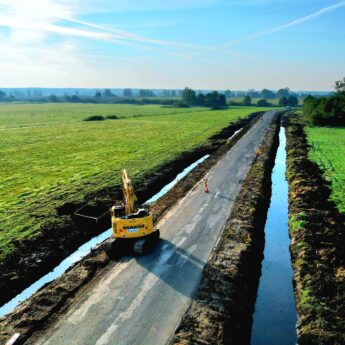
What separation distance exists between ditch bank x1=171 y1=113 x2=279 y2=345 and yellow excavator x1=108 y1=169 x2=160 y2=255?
3.78 meters

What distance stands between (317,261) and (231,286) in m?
5.09

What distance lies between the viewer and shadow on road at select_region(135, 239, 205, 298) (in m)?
19.1

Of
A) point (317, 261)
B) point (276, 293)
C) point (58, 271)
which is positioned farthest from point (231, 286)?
point (58, 271)

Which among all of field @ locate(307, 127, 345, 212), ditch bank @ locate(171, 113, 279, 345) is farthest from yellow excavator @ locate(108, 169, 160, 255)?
field @ locate(307, 127, 345, 212)

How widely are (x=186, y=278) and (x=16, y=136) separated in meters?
67.4

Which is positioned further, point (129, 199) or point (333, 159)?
point (333, 159)

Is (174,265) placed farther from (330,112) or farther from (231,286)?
(330,112)

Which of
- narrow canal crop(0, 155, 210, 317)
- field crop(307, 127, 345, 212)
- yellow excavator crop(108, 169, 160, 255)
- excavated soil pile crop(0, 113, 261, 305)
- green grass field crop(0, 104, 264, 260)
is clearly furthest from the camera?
field crop(307, 127, 345, 212)

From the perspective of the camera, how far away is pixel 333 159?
49.0 m

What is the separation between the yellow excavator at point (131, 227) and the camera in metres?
21.8

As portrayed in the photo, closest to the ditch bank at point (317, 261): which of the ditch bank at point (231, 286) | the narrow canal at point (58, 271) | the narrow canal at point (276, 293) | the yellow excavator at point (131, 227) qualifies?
the narrow canal at point (276, 293)

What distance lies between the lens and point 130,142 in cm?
6688

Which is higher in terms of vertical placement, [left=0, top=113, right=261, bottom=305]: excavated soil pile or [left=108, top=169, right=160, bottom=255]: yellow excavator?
[left=108, top=169, right=160, bottom=255]: yellow excavator

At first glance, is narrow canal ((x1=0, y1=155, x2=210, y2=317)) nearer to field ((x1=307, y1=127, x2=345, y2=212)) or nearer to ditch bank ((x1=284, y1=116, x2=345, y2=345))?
ditch bank ((x1=284, y1=116, x2=345, y2=345))
